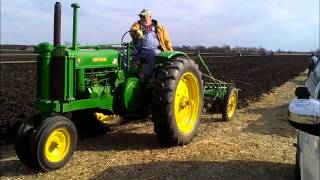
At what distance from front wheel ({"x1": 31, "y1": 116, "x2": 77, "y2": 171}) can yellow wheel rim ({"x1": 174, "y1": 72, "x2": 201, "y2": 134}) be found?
5.73 ft

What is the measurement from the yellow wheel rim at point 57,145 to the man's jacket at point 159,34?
7.17 ft

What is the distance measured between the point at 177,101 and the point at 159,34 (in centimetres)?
112

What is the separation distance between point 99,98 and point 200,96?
1.84 meters

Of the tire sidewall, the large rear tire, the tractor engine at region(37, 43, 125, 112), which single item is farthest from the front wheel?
the tire sidewall

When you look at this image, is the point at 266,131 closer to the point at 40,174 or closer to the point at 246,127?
the point at 246,127

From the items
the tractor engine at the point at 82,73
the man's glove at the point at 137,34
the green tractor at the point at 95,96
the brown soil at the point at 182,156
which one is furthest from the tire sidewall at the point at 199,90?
the tractor engine at the point at 82,73

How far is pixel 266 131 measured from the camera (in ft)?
27.0

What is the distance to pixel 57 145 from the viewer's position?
571 cm

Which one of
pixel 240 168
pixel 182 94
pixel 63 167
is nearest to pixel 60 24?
pixel 63 167

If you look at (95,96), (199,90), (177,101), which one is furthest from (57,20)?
(199,90)

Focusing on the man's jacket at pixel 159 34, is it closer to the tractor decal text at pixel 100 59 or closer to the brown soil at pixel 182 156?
the tractor decal text at pixel 100 59

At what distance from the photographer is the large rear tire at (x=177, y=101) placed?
6594 mm

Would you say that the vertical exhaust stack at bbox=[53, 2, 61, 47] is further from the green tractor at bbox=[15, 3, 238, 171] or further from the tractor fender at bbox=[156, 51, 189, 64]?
the tractor fender at bbox=[156, 51, 189, 64]

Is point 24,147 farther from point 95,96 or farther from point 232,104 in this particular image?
point 232,104
